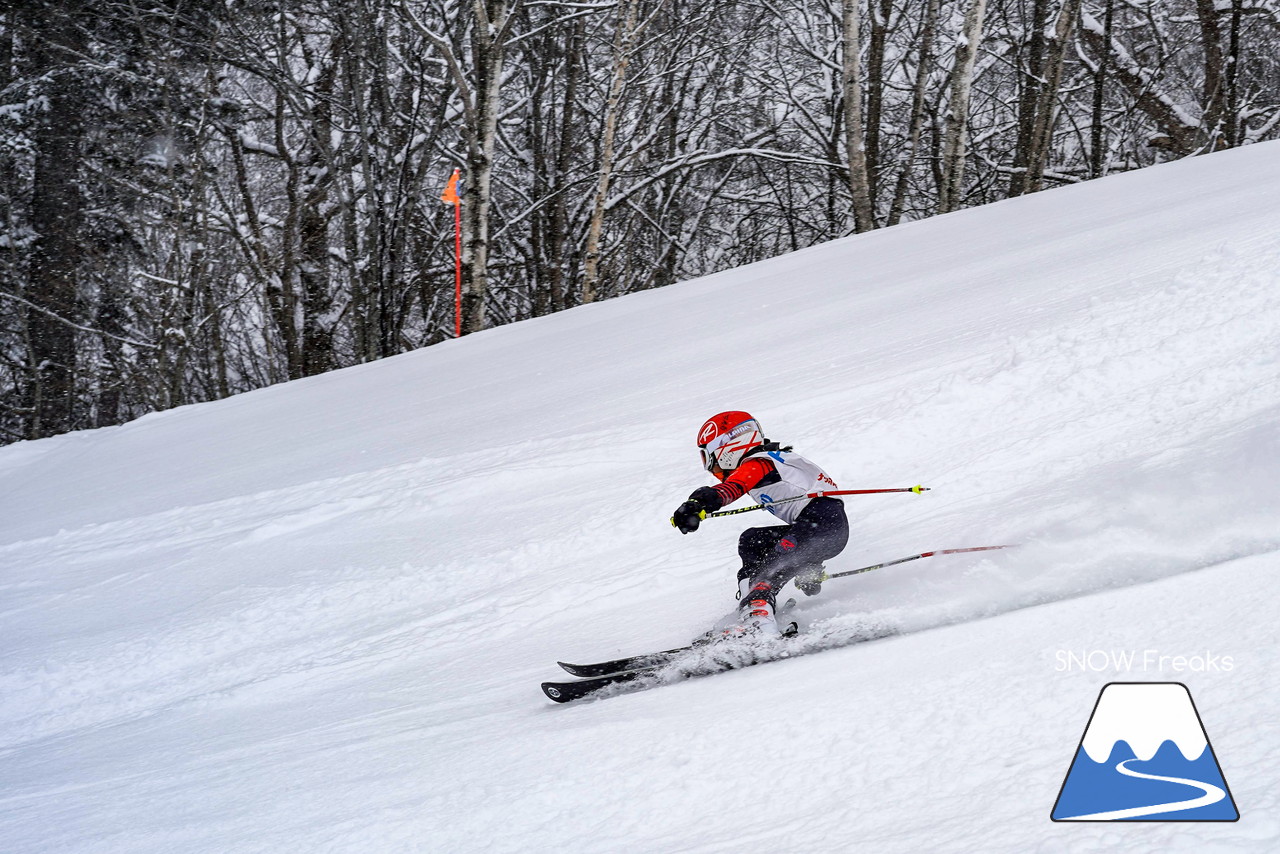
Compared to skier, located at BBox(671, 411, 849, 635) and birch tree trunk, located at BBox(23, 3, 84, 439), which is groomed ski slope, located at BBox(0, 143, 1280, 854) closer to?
skier, located at BBox(671, 411, 849, 635)

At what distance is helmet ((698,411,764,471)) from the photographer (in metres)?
4.46

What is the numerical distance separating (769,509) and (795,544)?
28 cm

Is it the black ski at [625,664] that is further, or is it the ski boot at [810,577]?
the ski boot at [810,577]

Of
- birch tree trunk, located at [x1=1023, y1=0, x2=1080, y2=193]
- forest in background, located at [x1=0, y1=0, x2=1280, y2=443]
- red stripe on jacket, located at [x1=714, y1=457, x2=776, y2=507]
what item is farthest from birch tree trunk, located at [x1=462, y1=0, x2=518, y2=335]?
red stripe on jacket, located at [x1=714, y1=457, x2=776, y2=507]

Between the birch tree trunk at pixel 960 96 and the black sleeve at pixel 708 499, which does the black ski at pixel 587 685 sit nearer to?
the black sleeve at pixel 708 499

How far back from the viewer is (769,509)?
4.47 metres

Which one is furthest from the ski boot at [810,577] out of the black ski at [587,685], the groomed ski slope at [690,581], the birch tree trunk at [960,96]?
the birch tree trunk at [960,96]

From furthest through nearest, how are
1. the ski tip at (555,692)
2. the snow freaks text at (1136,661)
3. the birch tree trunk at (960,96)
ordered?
1. the birch tree trunk at (960,96)
2. the ski tip at (555,692)
3. the snow freaks text at (1136,661)

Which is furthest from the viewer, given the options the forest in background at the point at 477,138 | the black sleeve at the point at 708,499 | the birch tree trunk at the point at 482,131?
the forest in background at the point at 477,138

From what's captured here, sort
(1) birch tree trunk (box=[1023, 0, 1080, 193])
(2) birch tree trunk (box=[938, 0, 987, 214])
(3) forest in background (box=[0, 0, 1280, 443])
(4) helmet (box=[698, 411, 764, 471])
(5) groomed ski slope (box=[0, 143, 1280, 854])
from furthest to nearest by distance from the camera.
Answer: (3) forest in background (box=[0, 0, 1280, 443]), (1) birch tree trunk (box=[1023, 0, 1080, 193]), (2) birch tree trunk (box=[938, 0, 987, 214]), (4) helmet (box=[698, 411, 764, 471]), (5) groomed ski slope (box=[0, 143, 1280, 854])

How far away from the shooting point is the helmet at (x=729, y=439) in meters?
4.46

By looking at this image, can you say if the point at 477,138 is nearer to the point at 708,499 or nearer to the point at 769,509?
the point at 769,509

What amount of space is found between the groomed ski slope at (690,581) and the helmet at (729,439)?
2.58 ft

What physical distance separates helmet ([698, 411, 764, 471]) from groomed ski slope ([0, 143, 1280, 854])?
79 cm
